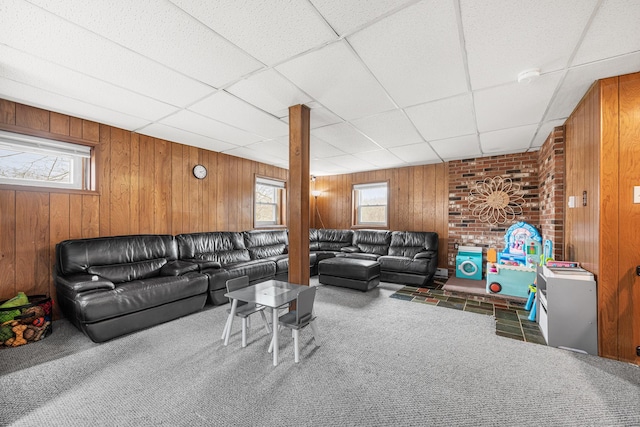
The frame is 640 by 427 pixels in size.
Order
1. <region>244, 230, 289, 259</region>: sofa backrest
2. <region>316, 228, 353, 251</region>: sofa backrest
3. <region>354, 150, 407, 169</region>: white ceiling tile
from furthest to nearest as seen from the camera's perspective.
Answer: <region>316, 228, 353, 251</region>: sofa backrest, <region>244, 230, 289, 259</region>: sofa backrest, <region>354, 150, 407, 169</region>: white ceiling tile

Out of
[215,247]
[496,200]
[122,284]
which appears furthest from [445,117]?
[122,284]

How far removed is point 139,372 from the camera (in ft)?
6.92

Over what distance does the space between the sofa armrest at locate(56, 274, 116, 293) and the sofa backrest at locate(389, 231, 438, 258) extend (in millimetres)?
4818

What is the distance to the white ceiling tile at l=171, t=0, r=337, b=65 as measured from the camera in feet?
5.15

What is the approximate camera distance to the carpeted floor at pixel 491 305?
2.89 m

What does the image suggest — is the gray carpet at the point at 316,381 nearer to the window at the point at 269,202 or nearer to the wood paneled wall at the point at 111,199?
the wood paneled wall at the point at 111,199

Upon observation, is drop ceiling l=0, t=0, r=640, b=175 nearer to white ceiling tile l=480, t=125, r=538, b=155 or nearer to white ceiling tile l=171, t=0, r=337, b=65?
white ceiling tile l=171, t=0, r=337, b=65

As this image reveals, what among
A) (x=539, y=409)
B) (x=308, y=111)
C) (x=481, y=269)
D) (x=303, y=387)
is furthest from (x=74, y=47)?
(x=481, y=269)

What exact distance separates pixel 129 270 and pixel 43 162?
5.39 feet

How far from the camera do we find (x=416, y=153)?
16.2 ft

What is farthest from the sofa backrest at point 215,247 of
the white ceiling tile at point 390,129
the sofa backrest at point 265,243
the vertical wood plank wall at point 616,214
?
the vertical wood plank wall at point 616,214

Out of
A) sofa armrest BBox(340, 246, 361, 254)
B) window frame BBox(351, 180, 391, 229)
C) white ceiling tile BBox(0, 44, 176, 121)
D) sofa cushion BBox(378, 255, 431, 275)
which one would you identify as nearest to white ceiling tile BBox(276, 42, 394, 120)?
white ceiling tile BBox(0, 44, 176, 121)

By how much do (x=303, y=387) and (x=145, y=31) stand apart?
2.70 m

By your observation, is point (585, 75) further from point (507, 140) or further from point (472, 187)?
point (472, 187)
